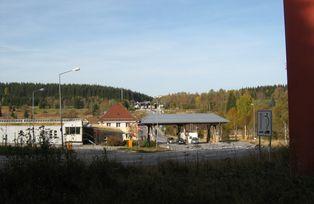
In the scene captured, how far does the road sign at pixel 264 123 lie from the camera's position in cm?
1828

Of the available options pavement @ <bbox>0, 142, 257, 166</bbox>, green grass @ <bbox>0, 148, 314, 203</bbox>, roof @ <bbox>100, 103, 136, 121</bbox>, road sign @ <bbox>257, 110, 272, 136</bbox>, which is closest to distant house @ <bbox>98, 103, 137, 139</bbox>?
roof @ <bbox>100, 103, 136, 121</bbox>

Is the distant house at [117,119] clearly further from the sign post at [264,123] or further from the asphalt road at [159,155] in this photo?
the sign post at [264,123]

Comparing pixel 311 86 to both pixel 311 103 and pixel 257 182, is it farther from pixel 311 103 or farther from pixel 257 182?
pixel 257 182

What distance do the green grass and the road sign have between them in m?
4.71

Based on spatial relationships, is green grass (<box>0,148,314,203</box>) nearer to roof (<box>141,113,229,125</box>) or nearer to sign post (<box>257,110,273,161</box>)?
sign post (<box>257,110,273,161</box>)

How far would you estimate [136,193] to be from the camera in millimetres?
10289

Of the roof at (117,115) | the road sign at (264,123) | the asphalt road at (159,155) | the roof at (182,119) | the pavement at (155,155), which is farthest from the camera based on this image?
the roof at (117,115)

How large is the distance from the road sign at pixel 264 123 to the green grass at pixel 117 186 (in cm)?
471

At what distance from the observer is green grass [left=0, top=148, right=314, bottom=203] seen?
1002 centimetres

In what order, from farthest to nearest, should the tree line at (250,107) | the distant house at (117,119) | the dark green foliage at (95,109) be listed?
the dark green foliage at (95,109), the distant house at (117,119), the tree line at (250,107)

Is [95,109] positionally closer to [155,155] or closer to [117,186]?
[155,155]

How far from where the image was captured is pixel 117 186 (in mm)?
11508

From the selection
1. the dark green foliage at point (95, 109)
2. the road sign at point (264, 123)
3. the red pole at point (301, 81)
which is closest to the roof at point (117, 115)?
the dark green foliage at point (95, 109)

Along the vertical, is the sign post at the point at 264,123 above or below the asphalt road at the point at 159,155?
above
